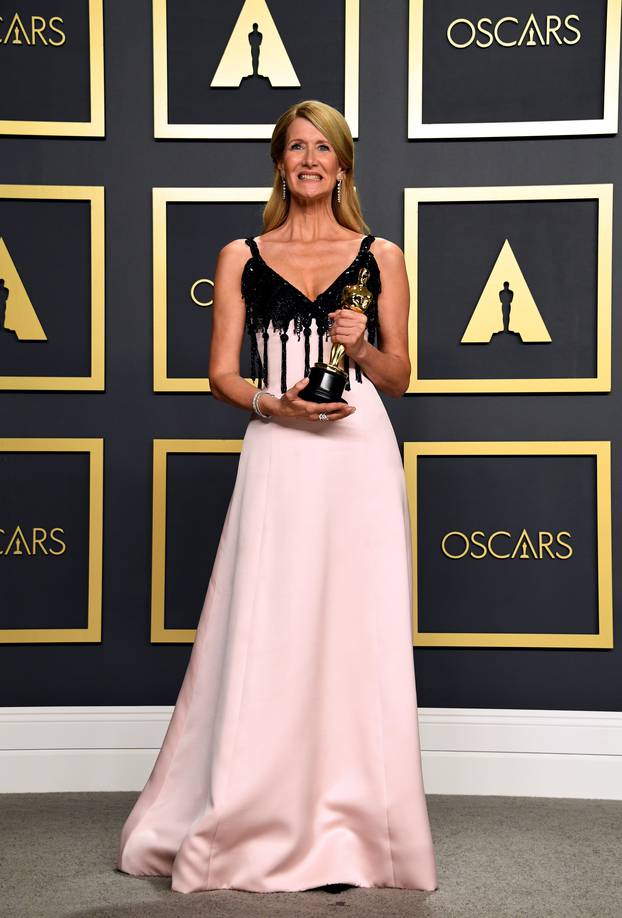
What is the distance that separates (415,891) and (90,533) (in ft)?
5.18

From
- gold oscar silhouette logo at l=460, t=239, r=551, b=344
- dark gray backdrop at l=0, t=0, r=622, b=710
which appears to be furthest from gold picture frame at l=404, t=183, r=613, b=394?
gold oscar silhouette logo at l=460, t=239, r=551, b=344

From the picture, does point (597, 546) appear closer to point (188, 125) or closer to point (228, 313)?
point (228, 313)

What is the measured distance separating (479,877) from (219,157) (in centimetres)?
227

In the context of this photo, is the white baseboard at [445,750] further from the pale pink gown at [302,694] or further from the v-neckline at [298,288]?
the v-neckline at [298,288]

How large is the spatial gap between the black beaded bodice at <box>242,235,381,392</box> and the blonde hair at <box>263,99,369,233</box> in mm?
91

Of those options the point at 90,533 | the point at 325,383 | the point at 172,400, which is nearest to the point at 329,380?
the point at 325,383

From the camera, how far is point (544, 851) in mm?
2752

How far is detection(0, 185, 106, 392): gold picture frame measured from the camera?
11.3ft

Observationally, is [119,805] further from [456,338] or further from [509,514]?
[456,338]

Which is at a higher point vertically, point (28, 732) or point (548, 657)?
point (548, 657)

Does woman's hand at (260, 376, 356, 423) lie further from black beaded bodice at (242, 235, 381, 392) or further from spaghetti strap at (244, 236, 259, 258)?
spaghetti strap at (244, 236, 259, 258)

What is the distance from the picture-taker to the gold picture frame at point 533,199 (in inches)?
135

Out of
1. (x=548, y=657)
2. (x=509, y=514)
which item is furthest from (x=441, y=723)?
(x=509, y=514)

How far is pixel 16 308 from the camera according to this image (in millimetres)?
3479
